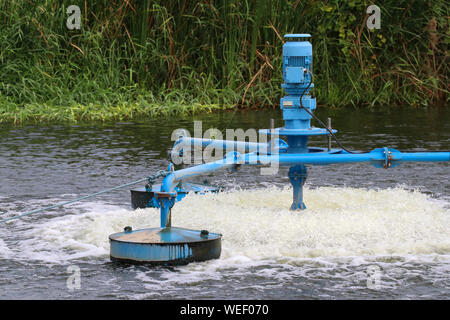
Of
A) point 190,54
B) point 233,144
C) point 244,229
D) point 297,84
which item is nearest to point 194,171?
point 244,229

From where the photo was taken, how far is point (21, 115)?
42.7ft

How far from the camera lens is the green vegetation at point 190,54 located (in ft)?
45.9

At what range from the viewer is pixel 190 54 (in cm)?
1455

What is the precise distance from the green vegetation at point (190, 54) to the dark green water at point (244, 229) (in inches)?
130

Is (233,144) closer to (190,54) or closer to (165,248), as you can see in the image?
(165,248)

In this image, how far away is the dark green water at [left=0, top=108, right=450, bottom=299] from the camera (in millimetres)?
5070

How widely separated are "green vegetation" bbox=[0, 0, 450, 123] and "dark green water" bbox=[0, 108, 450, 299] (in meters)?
3.31

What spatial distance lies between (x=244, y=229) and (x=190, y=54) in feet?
28.3

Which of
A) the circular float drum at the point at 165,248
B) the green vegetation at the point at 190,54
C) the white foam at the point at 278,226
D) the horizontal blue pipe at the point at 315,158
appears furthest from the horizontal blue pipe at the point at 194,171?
the green vegetation at the point at 190,54

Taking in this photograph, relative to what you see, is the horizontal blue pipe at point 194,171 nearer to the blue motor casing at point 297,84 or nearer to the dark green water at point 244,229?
the dark green water at point 244,229

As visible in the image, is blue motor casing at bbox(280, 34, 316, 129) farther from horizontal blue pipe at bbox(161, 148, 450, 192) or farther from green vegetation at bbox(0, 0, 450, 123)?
green vegetation at bbox(0, 0, 450, 123)

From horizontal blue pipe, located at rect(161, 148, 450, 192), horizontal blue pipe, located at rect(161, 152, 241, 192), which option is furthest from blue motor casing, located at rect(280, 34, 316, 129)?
horizontal blue pipe, located at rect(161, 152, 241, 192)

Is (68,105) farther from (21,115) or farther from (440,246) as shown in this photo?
(440,246)

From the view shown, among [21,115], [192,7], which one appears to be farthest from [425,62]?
[21,115]
